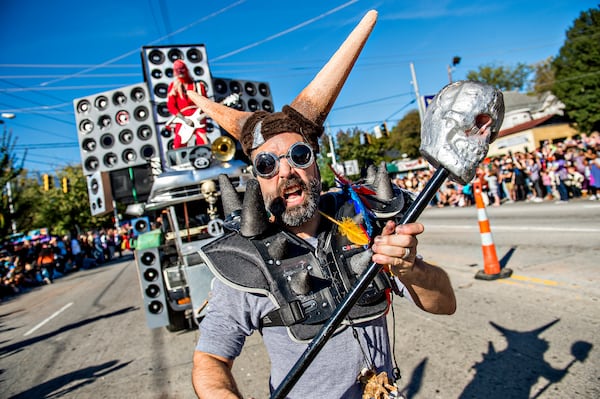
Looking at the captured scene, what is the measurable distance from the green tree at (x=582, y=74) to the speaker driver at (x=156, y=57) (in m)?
34.8

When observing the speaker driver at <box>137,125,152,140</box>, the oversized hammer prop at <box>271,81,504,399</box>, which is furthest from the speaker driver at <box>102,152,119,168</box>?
the oversized hammer prop at <box>271,81,504,399</box>

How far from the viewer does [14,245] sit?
1873 cm

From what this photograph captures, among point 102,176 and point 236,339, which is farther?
point 102,176

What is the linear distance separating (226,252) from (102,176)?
7072 mm

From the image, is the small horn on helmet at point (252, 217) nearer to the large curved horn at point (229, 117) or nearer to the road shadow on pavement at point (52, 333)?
the large curved horn at point (229, 117)

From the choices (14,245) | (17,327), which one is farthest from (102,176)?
(14,245)

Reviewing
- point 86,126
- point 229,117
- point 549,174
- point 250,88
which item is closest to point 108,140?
point 86,126

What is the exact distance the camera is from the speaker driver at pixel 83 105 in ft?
26.3

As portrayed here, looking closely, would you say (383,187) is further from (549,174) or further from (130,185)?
(549,174)

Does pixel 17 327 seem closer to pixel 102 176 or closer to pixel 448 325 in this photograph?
pixel 102 176

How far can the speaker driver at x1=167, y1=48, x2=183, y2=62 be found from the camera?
8648 millimetres

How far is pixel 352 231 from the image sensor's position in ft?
5.62

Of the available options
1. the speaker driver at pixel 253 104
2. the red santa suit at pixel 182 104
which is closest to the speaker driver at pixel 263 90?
the speaker driver at pixel 253 104

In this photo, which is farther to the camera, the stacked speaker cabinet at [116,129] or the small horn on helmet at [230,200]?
the stacked speaker cabinet at [116,129]
